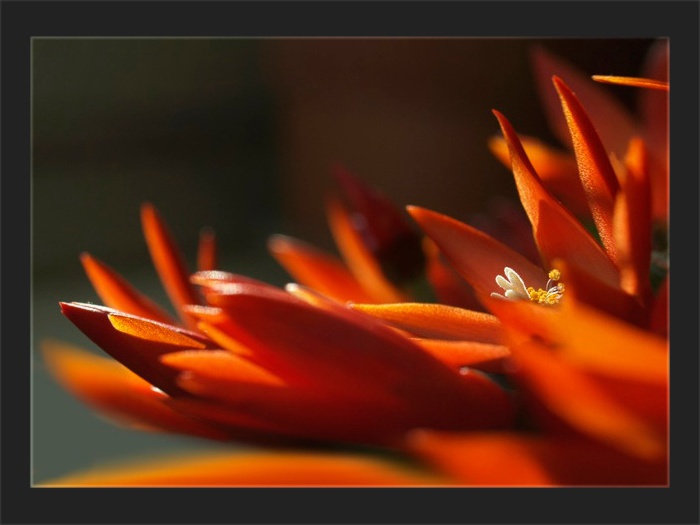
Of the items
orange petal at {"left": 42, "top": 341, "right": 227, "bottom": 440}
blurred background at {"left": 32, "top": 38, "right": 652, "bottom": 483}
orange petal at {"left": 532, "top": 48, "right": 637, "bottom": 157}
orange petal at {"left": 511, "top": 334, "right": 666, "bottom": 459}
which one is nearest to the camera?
orange petal at {"left": 511, "top": 334, "right": 666, "bottom": 459}

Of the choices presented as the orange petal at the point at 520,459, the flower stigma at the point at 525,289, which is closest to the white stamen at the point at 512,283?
the flower stigma at the point at 525,289

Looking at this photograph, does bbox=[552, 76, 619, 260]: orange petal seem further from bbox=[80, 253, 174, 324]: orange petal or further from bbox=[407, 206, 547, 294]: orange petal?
bbox=[80, 253, 174, 324]: orange petal

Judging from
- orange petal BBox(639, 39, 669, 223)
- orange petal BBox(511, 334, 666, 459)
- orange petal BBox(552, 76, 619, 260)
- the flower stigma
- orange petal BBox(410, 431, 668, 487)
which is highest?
orange petal BBox(639, 39, 669, 223)

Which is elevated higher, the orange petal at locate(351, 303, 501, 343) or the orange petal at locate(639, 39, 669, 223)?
the orange petal at locate(639, 39, 669, 223)

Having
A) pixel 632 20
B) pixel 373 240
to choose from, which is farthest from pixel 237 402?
pixel 632 20

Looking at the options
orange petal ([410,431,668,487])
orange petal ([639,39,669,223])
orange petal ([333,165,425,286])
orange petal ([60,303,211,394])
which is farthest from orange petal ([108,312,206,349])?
orange petal ([639,39,669,223])

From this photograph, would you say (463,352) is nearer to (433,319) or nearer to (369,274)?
(433,319)

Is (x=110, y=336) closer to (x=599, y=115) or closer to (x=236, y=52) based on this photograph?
(x=599, y=115)
